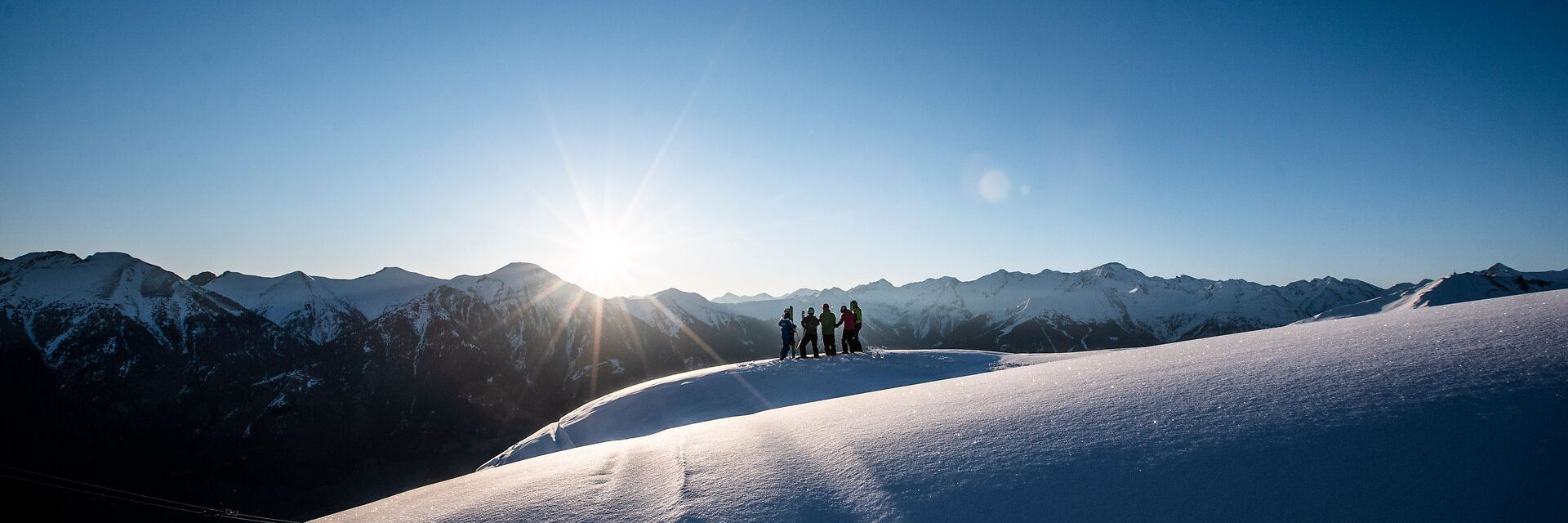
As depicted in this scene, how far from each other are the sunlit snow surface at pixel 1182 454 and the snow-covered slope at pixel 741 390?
34.3ft

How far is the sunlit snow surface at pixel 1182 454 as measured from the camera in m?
3.07

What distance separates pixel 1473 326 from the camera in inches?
208

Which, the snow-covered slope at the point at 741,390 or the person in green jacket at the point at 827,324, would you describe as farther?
the person in green jacket at the point at 827,324

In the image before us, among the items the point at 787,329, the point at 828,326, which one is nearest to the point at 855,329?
the point at 828,326

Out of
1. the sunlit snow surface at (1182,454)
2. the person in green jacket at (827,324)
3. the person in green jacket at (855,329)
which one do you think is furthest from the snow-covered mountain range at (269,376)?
the sunlit snow surface at (1182,454)

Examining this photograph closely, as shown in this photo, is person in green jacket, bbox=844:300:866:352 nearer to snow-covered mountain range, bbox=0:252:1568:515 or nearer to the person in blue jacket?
the person in blue jacket

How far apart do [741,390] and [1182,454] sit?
1561 cm

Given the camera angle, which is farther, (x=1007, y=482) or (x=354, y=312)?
(x=354, y=312)

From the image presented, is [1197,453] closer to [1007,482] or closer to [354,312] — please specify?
[1007,482]

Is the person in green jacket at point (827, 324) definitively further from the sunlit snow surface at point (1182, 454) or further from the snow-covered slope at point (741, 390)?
the sunlit snow surface at point (1182, 454)

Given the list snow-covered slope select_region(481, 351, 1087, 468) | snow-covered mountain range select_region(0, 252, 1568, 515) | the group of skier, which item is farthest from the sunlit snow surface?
snow-covered mountain range select_region(0, 252, 1568, 515)

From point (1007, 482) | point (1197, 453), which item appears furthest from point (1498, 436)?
point (1007, 482)

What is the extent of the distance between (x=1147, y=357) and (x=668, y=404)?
14540 mm

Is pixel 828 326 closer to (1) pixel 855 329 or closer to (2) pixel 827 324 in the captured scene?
(2) pixel 827 324
